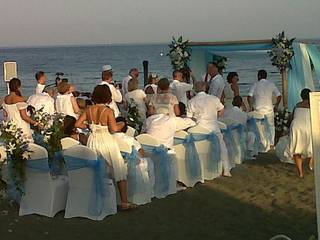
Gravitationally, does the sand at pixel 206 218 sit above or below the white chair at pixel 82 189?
below

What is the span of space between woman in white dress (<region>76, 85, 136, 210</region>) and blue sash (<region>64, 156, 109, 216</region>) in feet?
0.40

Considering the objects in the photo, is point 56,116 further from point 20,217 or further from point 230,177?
point 230,177

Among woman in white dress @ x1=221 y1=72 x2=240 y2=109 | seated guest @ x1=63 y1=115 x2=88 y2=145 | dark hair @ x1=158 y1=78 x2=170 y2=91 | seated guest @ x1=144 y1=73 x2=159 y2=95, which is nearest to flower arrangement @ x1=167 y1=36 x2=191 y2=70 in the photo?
seated guest @ x1=144 y1=73 x2=159 y2=95

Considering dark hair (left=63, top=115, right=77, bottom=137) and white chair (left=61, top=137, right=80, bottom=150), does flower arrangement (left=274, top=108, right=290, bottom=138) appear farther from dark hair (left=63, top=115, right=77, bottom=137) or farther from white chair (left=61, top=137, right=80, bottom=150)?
white chair (left=61, top=137, right=80, bottom=150)

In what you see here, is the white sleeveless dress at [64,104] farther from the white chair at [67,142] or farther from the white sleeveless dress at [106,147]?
the white sleeveless dress at [106,147]

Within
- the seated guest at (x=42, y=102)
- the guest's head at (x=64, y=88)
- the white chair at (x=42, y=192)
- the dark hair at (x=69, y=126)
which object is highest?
the guest's head at (x=64, y=88)

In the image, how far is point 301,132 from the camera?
9922mm

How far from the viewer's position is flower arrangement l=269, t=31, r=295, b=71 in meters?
13.9

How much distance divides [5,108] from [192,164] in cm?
278

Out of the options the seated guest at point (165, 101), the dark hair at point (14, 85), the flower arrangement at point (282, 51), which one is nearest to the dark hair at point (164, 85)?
the seated guest at point (165, 101)

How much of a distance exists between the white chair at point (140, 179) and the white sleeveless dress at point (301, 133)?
2508 millimetres

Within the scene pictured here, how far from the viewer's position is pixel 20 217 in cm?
820

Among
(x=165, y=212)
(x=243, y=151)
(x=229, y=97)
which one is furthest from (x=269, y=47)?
(x=165, y=212)

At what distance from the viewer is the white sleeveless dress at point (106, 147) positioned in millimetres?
8000
